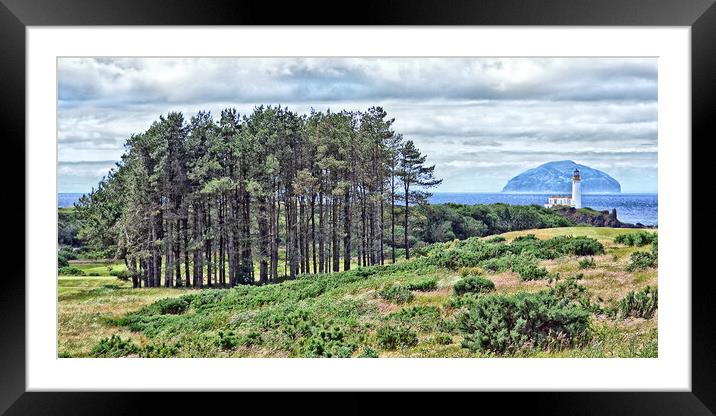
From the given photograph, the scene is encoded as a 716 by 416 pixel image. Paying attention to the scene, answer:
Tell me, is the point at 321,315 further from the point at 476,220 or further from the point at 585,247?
the point at 585,247

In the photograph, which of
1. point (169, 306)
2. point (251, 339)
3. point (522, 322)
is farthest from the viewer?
point (169, 306)

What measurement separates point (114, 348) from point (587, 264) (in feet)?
14.4

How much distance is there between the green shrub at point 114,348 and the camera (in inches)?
250

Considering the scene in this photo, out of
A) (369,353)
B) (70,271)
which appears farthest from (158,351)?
(369,353)

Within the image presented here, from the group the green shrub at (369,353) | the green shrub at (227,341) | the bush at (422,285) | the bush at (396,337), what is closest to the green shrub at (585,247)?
the bush at (422,285)

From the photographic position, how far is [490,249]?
6867 mm

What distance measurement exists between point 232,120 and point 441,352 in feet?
9.15

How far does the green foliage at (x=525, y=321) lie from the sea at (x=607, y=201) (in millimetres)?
784

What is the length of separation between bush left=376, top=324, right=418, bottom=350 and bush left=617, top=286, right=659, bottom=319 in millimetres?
1875

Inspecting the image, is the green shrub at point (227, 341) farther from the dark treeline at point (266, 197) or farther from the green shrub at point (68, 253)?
the green shrub at point (68, 253)

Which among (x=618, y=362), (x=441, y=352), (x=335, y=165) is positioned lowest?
(x=441, y=352)

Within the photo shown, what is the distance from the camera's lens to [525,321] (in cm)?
609
